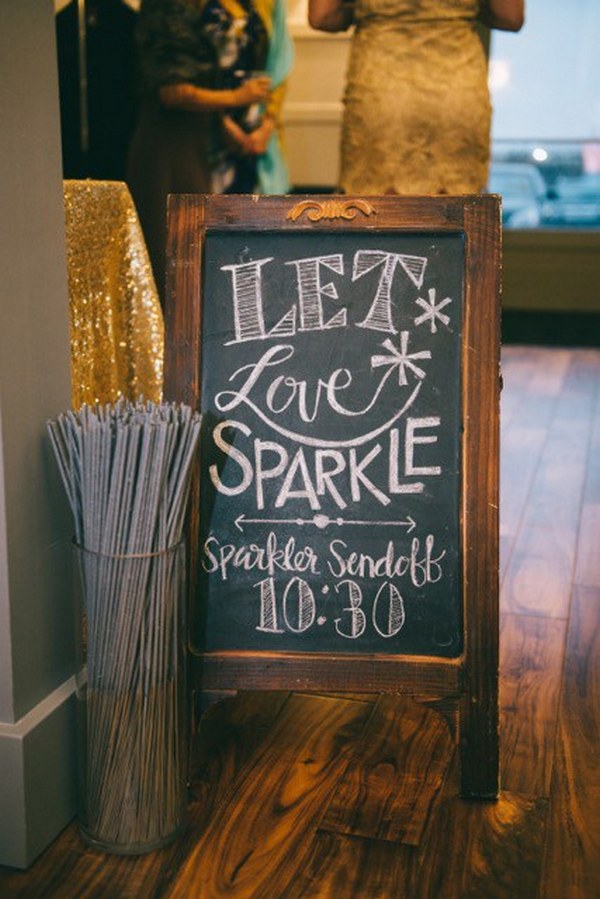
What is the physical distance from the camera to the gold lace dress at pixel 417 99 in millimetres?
2459

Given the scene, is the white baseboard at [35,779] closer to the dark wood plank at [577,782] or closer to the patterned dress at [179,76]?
the dark wood plank at [577,782]

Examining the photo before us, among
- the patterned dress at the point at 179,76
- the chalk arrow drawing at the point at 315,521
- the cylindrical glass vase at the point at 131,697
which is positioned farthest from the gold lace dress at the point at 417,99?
the cylindrical glass vase at the point at 131,697

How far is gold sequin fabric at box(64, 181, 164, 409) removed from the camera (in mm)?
1900

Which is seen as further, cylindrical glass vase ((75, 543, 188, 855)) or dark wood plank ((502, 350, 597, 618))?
dark wood plank ((502, 350, 597, 618))

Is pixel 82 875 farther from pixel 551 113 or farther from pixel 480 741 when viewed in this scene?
pixel 551 113

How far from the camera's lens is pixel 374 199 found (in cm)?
154

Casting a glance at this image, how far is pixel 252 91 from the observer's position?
135 inches

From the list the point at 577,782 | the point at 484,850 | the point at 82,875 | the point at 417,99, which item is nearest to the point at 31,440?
the point at 82,875

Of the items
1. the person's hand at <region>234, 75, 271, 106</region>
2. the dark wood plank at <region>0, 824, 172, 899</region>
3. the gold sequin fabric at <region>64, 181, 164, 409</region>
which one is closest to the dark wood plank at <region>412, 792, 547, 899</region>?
the dark wood plank at <region>0, 824, 172, 899</region>

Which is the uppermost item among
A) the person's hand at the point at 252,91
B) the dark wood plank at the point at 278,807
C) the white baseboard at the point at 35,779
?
the person's hand at the point at 252,91

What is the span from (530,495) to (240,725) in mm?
1490

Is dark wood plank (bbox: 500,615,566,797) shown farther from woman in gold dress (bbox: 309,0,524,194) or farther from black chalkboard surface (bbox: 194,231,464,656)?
woman in gold dress (bbox: 309,0,524,194)

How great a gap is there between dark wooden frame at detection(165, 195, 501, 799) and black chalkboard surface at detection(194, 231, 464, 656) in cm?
2

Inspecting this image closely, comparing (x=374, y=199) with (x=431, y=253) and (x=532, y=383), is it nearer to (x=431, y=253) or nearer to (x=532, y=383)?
(x=431, y=253)
